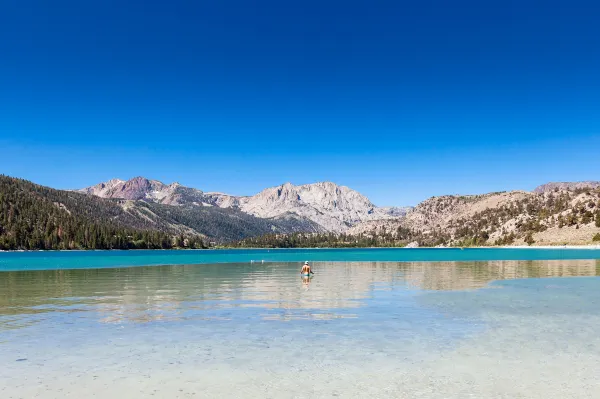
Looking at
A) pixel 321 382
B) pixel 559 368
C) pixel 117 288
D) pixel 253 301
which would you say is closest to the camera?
pixel 321 382

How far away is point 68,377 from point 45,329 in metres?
12.5

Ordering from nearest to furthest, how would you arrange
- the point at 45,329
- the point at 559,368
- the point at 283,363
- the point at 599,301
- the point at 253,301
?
the point at 559,368
the point at 283,363
the point at 45,329
the point at 599,301
the point at 253,301

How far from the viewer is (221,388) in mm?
17750

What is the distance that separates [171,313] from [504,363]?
24212 millimetres

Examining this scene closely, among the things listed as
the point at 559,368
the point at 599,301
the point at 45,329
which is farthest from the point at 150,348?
the point at 599,301

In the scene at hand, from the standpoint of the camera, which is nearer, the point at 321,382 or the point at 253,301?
the point at 321,382

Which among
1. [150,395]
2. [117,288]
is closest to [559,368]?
[150,395]

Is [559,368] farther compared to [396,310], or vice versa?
[396,310]

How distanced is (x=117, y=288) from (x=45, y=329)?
3015 centimetres

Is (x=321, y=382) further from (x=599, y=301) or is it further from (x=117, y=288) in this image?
(x=117, y=288)

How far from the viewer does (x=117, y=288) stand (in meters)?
59.2

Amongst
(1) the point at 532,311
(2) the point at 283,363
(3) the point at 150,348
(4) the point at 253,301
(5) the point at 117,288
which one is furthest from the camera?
(5) the point at 117,288

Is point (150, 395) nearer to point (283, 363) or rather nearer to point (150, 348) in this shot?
point (283, 363)

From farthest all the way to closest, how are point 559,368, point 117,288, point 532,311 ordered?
point 117,288, point 532,311, point 559,368
